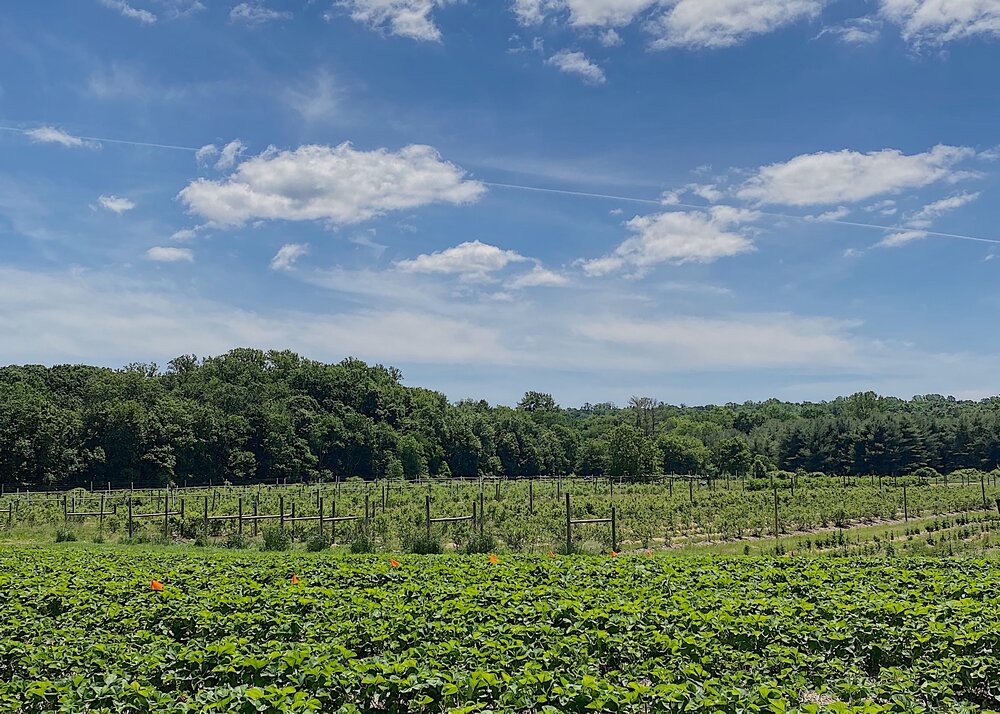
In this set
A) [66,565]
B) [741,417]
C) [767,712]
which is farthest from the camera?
[741,417]

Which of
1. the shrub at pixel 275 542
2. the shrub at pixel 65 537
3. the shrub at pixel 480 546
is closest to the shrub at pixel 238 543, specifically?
the shrub at pixel 275 542

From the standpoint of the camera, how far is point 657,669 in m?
6.70

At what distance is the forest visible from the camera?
6062cm

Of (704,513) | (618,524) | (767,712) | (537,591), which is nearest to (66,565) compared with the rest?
(537,591)

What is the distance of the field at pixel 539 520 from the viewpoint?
23.5 meters

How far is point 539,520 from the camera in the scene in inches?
1152

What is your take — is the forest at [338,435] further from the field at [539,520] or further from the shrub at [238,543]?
the shrub at [238,543]

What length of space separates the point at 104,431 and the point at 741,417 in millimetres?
87804

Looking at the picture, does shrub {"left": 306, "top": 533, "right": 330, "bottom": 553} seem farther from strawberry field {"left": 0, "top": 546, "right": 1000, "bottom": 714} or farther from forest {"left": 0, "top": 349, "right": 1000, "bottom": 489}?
forest {"left": 0, "top": 349, "right": 1000, "bottom": 489}

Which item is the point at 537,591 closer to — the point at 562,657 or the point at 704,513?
the point at 562,657

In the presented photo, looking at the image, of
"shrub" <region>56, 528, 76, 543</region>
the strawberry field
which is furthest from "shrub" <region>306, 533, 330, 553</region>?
"shrub" <region>56, 528, 76, 543</region>

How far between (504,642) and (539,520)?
71.7 feet

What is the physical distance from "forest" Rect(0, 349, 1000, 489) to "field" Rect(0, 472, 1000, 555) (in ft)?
61.1

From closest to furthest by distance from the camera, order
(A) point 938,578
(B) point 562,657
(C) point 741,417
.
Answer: (B) point 562,657 → (A) point 938,578 → (C) point 741,417
